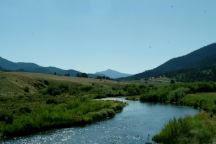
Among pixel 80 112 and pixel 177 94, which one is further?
pixel 177 94

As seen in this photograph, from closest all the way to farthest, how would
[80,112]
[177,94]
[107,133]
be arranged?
[107,133] → [80,112] → [177,94]

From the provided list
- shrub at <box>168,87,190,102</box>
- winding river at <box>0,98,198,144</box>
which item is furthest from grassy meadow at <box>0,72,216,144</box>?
winding river at <box>0,98,198,144</box>

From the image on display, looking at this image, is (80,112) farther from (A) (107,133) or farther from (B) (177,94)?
(B) (177,94)

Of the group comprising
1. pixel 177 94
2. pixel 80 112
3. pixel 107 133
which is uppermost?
pixel 177 94

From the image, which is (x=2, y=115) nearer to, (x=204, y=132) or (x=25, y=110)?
(x=25, y=110)

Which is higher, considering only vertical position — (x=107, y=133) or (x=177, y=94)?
(x=177, y=94)

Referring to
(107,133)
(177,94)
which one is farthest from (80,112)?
(177,94)

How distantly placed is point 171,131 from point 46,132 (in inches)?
917

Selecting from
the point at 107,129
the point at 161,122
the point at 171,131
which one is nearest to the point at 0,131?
the point at 107,129

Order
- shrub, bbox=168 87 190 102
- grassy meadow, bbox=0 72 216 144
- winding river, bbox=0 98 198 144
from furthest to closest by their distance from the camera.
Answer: shrub, bbox=168 87 190 102 → winding river, bbox=0 98 198 144 → grassy meadow, bbox=0 72 216 144

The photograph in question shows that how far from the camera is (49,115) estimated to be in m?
80.6

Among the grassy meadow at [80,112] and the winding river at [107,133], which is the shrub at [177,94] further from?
the winding river at [107,133]

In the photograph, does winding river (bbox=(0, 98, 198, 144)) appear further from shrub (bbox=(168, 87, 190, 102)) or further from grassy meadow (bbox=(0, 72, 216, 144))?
shrub (bbox=(168, 87, 190, 102))

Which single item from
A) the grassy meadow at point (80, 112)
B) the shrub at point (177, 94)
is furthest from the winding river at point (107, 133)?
the shrub at point (177, 94)
